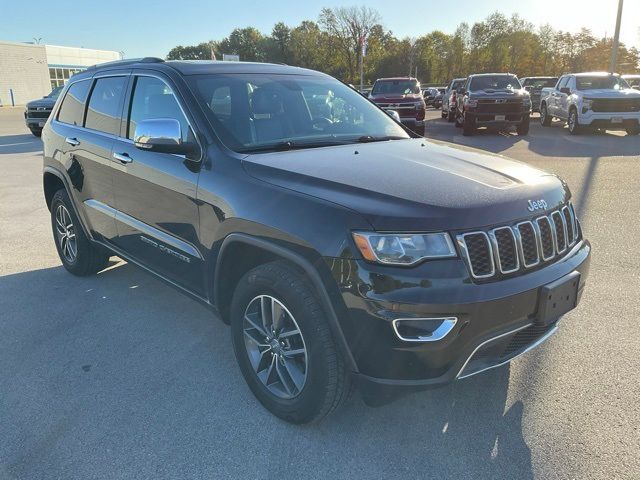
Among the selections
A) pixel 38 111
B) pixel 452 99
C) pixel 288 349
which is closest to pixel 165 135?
pixel 288 349

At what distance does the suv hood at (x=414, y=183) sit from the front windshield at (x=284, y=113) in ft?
0.82

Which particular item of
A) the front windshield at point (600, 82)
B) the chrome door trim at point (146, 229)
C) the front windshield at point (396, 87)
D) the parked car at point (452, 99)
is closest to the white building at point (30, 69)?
the parked car at point (452, 99)

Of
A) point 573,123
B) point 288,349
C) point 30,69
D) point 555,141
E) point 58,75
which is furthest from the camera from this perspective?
point 58,75

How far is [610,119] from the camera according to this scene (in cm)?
1554

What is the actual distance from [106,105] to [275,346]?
8.72 ft

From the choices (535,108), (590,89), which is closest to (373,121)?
(590,89)

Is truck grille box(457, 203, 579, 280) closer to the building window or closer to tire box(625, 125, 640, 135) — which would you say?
tire box(625, 125, 640, 135)

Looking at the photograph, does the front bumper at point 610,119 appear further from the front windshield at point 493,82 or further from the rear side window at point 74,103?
the rear side window at point 74,103

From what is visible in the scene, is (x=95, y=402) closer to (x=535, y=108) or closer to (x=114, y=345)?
(x=114, y=345)

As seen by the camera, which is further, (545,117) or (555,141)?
(545,117)

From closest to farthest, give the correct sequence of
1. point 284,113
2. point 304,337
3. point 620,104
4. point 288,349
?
1. point 304,337
2. point 288,349
3. point 284,113
4. point 620,104

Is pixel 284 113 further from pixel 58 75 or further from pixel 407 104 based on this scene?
pixel 58 75

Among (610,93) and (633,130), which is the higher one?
(610,93)

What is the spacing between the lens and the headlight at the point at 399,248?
223cm
